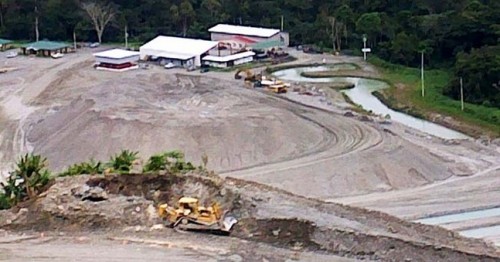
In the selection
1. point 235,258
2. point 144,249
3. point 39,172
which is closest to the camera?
point 235,258

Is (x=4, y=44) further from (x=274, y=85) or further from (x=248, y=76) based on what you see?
(x=274, y=85)

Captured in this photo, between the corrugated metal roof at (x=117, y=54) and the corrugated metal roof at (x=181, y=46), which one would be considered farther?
the corrugated metal roof at (x=181, y=46)

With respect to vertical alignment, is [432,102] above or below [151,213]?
below

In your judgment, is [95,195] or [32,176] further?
[32,176]

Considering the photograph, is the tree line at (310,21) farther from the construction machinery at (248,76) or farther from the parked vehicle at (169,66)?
the construction machinery at (248,76)

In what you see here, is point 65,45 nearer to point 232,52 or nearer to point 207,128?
point 232,52

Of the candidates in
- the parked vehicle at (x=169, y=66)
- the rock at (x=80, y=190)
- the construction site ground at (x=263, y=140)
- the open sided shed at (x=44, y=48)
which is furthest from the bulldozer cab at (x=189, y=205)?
the open sided shed at (x=44, y=48)

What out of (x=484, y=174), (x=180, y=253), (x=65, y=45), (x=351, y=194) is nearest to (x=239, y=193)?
(x=180, y=253)

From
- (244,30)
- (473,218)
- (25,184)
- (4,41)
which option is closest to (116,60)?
(244,30)
